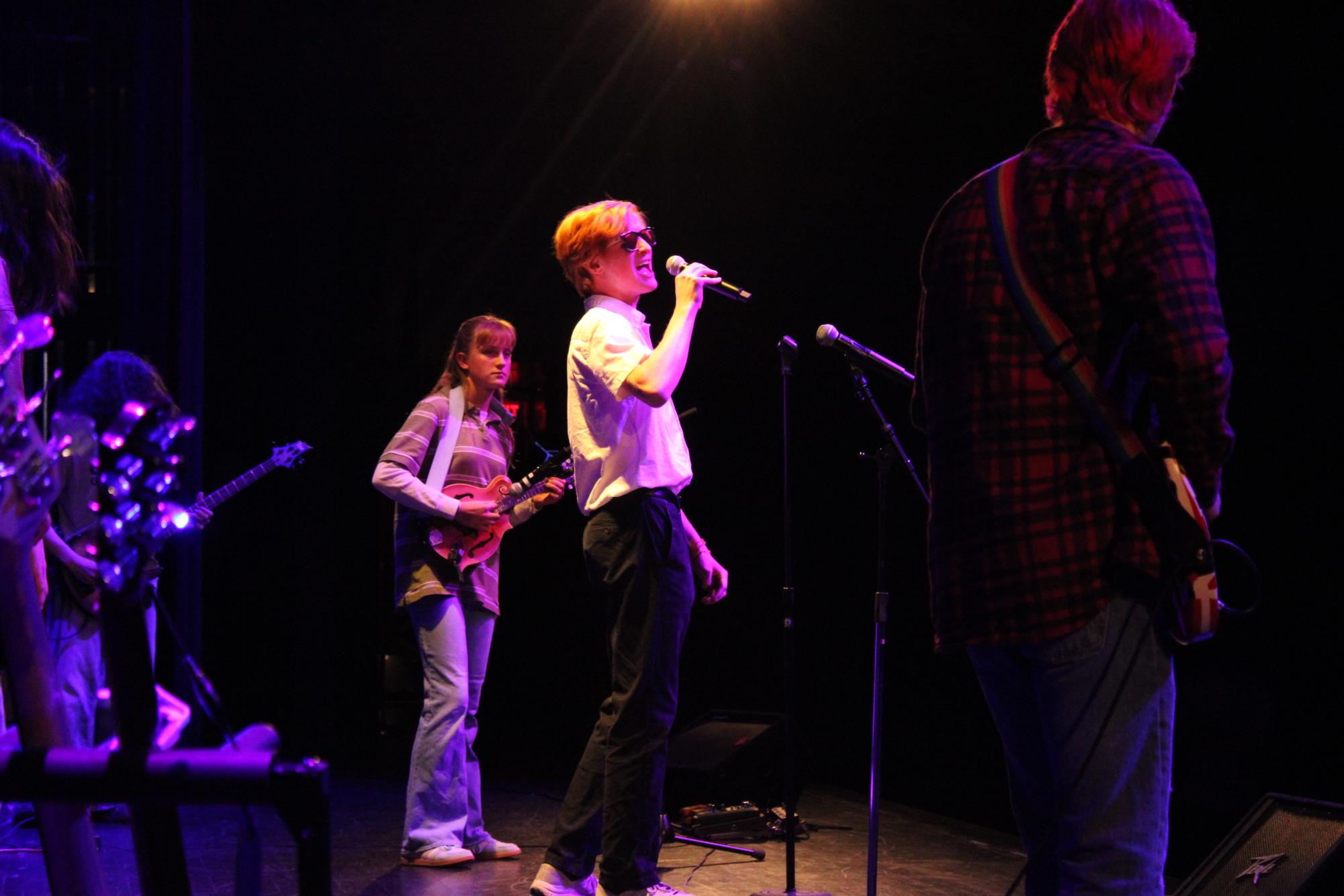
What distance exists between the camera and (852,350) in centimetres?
315

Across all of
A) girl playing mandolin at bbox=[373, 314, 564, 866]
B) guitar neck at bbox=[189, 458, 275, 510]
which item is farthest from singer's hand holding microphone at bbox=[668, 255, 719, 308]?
guitar neck at bbox=[189, 458, 275, 510]

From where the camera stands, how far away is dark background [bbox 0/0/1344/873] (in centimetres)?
566

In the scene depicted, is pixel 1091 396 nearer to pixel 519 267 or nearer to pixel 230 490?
pixel 230 490

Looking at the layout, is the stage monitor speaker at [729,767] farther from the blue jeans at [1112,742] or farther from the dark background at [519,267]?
the blue jeans at [1112,742]

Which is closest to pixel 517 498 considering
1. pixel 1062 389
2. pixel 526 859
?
pixel 526 859

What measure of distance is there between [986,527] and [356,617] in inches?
232

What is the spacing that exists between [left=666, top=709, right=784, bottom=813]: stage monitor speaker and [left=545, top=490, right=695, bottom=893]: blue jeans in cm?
162

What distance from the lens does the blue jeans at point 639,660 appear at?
10.4 feet

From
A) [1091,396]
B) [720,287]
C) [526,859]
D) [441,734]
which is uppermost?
[720,287]

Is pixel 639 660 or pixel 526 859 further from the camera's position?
pixel 526 859

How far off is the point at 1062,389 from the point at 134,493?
47.9 inches

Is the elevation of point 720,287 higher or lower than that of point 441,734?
higher

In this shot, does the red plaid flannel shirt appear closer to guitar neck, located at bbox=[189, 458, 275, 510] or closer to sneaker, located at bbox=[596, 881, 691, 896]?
sneaker, located at bbox=[596, 881, 691, 896]

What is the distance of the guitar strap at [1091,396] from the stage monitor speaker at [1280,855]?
4.69 feet
